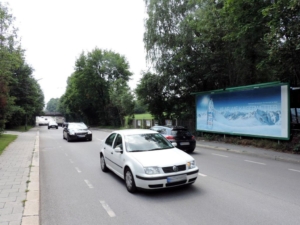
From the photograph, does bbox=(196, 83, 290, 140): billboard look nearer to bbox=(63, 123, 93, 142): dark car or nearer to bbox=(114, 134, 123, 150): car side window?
bbox=(63, 123, 93, 142): dark car

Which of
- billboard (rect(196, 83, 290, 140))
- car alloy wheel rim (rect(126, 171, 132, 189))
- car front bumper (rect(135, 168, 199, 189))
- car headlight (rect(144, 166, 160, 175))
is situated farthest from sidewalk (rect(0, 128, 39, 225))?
billboard (rect(196, 83, 290, 140))

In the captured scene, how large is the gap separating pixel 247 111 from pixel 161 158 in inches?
405

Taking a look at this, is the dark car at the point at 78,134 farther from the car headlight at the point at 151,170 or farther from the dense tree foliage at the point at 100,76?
the dense tree foliage at the point at 100,76

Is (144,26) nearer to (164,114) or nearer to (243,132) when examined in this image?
(164,114)

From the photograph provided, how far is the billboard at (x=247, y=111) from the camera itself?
1260 centimetres

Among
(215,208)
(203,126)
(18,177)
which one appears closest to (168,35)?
(203,126)

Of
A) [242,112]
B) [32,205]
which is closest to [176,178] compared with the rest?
[32,205]

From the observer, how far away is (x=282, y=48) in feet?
34.3

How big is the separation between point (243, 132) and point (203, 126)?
3.78 meters

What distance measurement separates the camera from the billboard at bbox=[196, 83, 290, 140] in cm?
1260

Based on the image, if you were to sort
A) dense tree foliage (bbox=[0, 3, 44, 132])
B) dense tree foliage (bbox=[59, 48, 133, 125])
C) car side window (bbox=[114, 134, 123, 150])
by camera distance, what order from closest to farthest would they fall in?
car side window (bbox=[114, 134, 123, 150]), dense tree foliage (bbox=[0, 3, 44, 132]), dense tree foliage (bbox=[59, 48, 133, 125])

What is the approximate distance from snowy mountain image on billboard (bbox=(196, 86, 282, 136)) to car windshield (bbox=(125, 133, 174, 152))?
27.4 feet

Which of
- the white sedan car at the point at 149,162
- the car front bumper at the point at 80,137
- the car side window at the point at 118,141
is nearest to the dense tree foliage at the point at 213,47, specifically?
the white sedan car at the point at 149,162

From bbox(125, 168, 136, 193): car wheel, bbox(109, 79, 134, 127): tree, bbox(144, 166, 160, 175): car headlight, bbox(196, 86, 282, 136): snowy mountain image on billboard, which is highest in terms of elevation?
bbox(109, 79, 134, 127): tree
